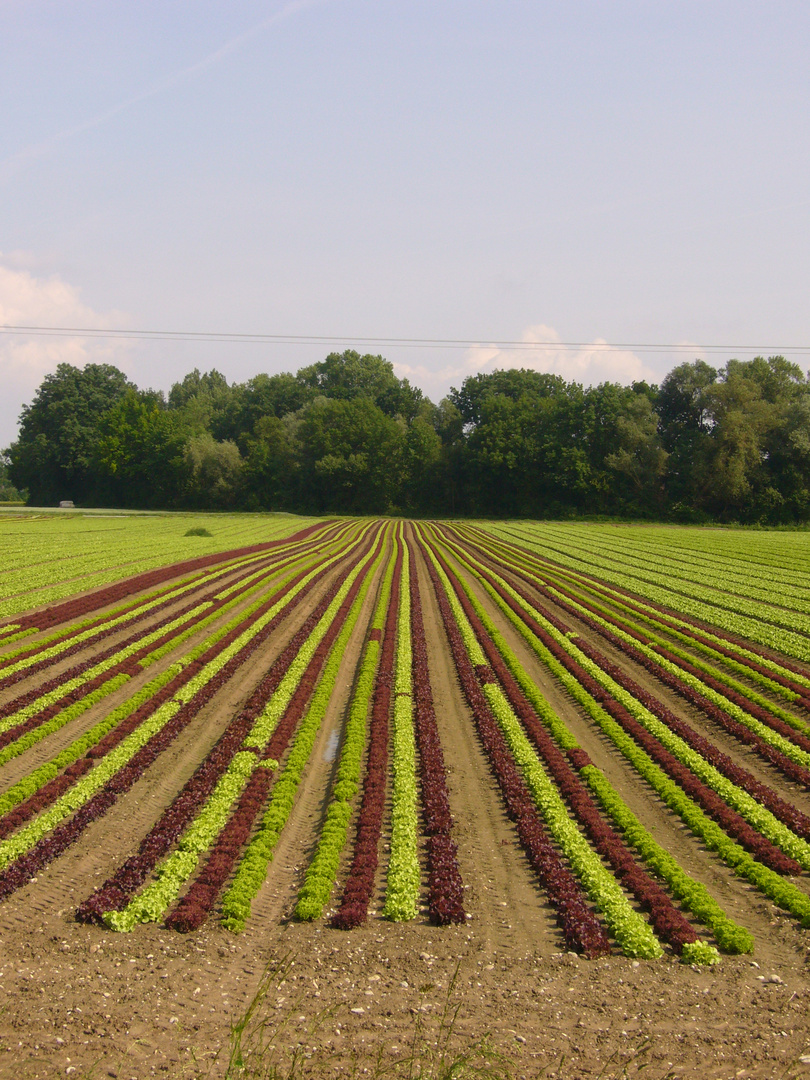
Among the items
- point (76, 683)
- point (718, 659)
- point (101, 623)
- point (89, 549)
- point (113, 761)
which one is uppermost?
point (89, 549)

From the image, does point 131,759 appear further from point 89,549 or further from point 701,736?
point 89,549

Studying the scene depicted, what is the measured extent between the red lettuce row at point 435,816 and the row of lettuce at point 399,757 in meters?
0.05

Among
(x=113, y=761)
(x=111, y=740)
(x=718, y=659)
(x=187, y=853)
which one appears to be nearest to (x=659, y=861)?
(x=187, y=853)

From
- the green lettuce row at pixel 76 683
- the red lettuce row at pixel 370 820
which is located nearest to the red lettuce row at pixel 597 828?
the red lettuce row at pixel 370 820

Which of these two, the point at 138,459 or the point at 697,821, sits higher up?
the point at 138,459

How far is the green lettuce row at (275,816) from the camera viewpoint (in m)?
11.3

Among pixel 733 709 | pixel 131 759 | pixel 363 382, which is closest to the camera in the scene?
pixel 131 759

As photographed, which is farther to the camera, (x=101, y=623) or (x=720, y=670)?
(x=101, y=623)

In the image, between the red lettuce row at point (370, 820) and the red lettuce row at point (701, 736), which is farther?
the red lettuce row at point (701, 736)

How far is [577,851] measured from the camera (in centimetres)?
1320

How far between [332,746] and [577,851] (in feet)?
23.5

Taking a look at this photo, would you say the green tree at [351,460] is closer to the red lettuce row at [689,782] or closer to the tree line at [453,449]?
the tree line at [453,449]

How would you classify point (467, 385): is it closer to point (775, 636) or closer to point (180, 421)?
point (180, 421)

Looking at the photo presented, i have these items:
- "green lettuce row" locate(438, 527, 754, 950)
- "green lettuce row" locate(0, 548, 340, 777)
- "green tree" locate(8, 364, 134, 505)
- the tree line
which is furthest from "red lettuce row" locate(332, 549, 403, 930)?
"green tree" locate(8, 364, 134, 505)
